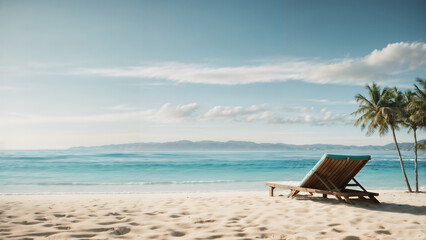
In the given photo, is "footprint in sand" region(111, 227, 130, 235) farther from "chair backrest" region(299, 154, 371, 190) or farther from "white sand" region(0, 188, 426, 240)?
"chair backrest" region(299, 154, 371, 190)

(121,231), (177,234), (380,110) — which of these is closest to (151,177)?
(380,110)

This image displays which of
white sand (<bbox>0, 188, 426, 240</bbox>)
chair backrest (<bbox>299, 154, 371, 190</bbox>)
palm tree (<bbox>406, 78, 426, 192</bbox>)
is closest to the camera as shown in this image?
white sand (<bbox>0, 188, 426, 240</bbox>)

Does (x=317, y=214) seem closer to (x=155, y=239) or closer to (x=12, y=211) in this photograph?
(x=155, y=239)

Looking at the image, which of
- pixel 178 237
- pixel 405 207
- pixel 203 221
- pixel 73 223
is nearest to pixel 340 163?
pixel 405 207

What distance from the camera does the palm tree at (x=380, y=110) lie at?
468 inches

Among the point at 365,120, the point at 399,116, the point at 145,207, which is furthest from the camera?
the point at 365,120

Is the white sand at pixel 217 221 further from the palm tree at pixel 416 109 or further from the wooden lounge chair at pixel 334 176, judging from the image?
the palm tree at pixel 416 109

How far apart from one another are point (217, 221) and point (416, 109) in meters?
11.0

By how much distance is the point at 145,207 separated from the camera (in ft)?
18.6

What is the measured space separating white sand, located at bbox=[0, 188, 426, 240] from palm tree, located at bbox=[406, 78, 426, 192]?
681 centimetres

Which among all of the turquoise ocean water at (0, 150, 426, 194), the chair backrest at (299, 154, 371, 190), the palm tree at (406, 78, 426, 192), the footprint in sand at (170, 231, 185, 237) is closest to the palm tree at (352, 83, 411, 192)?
the palm tree at (406, 78, 426, 192)

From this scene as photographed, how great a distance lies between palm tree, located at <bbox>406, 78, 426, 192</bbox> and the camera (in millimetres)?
10969

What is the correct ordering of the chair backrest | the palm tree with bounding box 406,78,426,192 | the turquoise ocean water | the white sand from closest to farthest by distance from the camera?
the white sand, the chair backrest, the palm tree with bounding box 406,78,426,192, the turquoise ocean water

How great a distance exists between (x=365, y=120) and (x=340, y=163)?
7836 millimetres
